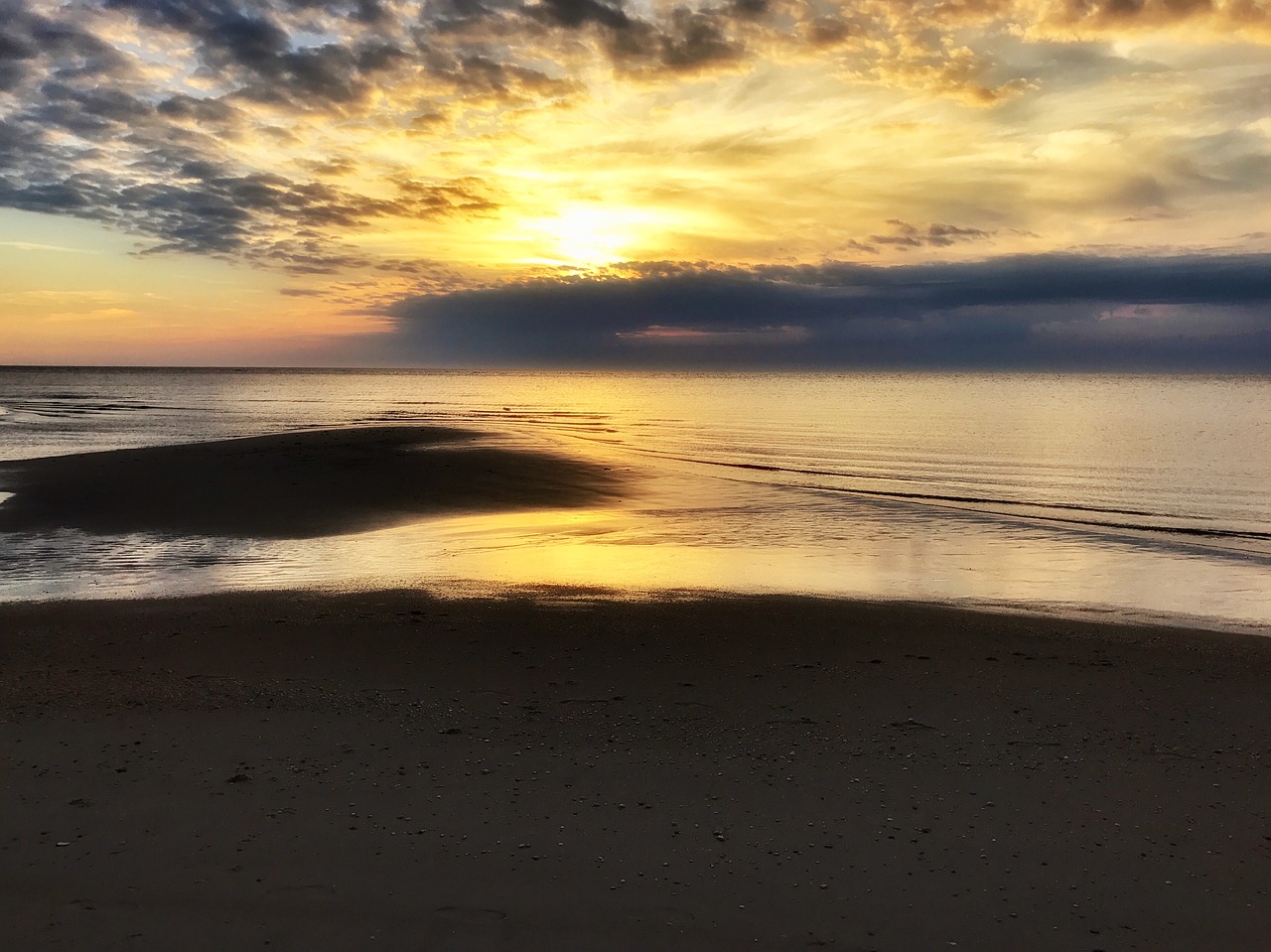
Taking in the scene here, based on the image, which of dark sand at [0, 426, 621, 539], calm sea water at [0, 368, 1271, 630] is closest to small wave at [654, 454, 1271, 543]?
calm sea water at [0, 368, 1271, 630]

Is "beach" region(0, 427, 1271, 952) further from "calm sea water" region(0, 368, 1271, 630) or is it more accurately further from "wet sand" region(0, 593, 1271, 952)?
"calm sea water" region(0, 368, 1271, 630)

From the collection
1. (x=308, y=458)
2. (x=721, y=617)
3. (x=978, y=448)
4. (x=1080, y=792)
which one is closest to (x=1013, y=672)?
(x=1080, y=792)

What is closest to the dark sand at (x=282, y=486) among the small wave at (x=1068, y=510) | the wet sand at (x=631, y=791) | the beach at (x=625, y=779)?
the small wave at (x=1068, y=510)

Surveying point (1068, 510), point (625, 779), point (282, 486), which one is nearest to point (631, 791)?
point (625, 779)

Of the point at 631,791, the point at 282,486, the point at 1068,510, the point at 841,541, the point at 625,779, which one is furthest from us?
the point at 282,486

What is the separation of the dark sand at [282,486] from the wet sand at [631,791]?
890cm

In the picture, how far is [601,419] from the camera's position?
187ft

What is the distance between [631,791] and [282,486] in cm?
1729

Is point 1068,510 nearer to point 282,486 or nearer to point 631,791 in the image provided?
point 631,791

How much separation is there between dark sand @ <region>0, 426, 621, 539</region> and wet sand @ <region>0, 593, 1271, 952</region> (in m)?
8.90

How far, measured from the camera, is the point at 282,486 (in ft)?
65.8

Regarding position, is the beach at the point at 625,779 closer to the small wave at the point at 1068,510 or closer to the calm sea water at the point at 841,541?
the calm sea water at the point at 841,541

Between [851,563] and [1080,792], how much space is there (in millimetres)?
7855

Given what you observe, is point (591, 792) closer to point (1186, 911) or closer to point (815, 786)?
point (815, 786)
